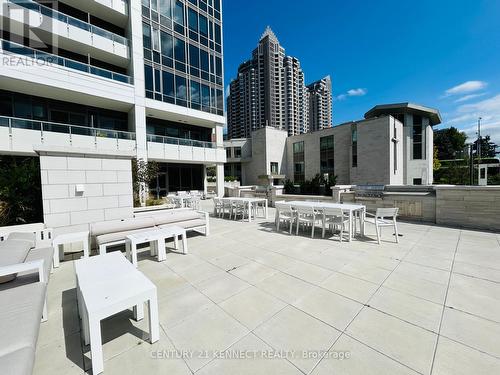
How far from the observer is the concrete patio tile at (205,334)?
2.14 meters

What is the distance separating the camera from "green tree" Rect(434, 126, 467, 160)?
4872cm

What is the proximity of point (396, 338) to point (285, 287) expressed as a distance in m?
1.52

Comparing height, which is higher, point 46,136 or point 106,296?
point 46,136

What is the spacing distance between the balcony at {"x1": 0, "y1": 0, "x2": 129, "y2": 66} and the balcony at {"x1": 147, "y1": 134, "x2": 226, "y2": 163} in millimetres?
6276

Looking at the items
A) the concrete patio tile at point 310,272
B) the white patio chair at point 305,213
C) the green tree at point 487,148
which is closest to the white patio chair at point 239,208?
the white patio chair at point 305,213

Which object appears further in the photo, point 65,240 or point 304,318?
point 65,240

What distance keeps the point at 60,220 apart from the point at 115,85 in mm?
13460

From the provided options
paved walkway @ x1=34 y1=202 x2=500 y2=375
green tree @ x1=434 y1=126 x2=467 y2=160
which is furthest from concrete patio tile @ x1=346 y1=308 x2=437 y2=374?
green tree @ x1=434 y1=126 x2=467 y2=160

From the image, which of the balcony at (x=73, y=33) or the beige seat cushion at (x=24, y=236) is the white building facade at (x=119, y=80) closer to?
the balcony at (x=73, y=33)

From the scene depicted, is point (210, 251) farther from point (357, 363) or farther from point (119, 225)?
point (357, 363)

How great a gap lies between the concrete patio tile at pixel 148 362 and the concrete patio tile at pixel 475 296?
3543mm

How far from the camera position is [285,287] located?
341cm

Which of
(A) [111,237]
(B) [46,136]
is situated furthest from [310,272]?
(B) [46,136]
